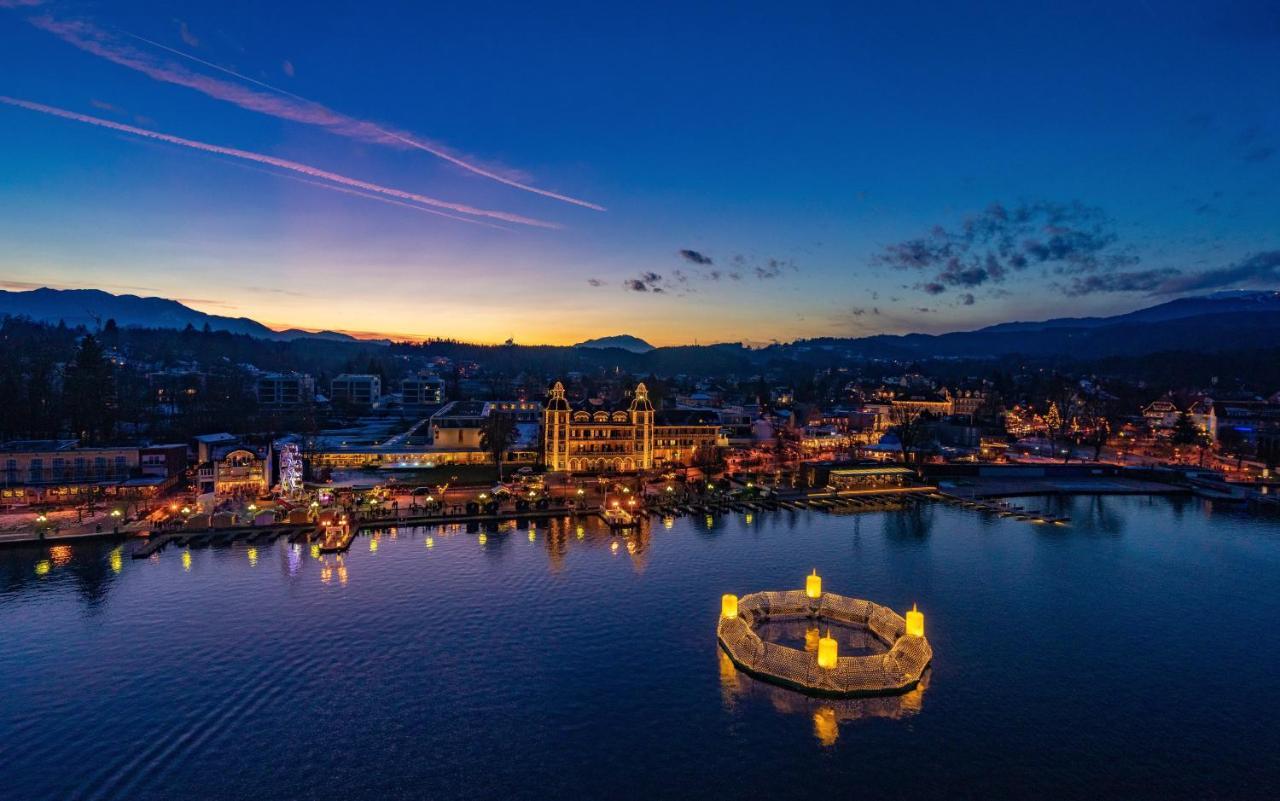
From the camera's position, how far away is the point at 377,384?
108m

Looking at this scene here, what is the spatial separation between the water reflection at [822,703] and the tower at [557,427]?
103 feet

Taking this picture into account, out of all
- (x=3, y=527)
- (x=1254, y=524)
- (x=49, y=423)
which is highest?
(x=49, y=423)

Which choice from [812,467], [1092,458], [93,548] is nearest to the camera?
[93,548]

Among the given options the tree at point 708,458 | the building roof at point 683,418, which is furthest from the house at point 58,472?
the tree at point 708,458

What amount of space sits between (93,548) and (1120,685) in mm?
38925

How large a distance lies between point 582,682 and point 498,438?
103 ft

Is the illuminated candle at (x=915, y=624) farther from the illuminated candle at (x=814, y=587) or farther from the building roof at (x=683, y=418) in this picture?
the building roof at (x=683, y=418)

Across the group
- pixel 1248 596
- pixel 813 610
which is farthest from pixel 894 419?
pixel 813 610

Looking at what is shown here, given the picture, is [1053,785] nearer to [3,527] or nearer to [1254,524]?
[1254,524]

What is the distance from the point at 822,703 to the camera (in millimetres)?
17672

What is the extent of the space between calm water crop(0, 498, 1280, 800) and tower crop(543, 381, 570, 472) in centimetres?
1840

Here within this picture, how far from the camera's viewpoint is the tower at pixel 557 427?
49.0m

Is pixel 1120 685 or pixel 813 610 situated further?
pixel 813 610

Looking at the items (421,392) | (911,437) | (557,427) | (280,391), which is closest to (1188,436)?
(911,437)
